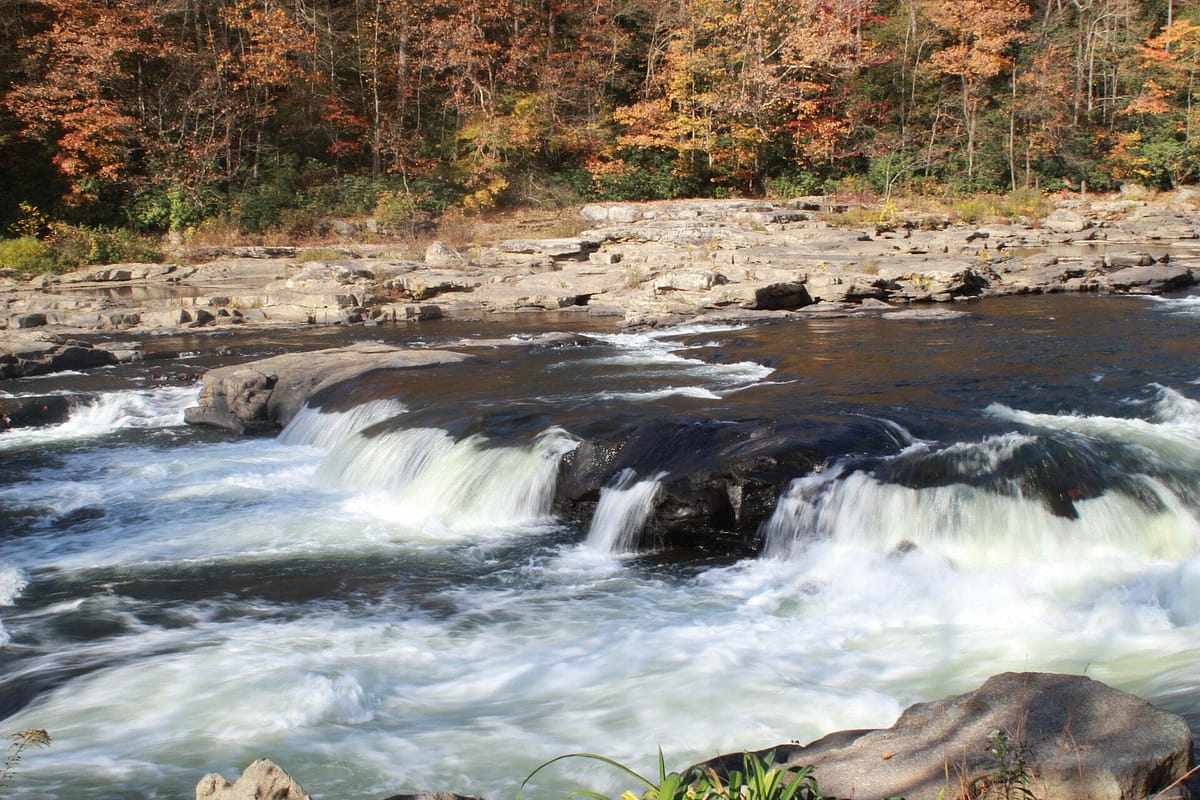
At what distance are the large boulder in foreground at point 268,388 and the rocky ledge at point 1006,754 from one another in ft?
30.8

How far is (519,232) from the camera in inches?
1104

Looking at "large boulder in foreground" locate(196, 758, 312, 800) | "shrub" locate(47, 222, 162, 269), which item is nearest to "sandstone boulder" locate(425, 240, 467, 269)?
"shrub" locate(47, 222, 162, 269)

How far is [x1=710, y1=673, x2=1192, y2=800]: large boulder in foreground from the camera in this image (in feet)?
9.93

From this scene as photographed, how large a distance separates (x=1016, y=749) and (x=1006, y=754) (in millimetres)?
64

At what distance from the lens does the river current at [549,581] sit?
484 cm

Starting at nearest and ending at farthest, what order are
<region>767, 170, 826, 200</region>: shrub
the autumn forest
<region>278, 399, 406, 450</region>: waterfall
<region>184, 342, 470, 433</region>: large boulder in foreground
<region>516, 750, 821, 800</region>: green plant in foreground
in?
1. <region>516, 750, 821, 800</region>: green plant in foreground
2. <region>278, 399, 406, 450</region>: waterfall
3. <region>184, 342, 470, 433</region>: large boulder in foreground
4. the autumn forest
5. <region>767, 170, 826, 200</region>: shrub

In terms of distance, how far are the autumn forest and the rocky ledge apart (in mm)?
26599

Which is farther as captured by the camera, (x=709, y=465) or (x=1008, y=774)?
(x=709, y=465)

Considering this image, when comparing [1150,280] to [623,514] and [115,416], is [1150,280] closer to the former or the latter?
[623,514]

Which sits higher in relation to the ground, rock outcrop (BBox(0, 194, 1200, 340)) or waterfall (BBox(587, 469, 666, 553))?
rock outcrop (BBox(0, 194, 1200, 340))

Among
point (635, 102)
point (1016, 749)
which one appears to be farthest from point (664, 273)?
point (1016, 749)

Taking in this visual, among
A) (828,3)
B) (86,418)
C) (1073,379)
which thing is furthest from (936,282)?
(828,3)

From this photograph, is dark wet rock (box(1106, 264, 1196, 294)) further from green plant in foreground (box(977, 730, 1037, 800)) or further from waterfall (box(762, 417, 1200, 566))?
green plant in foreground (box(977, 730, 1037, 800))

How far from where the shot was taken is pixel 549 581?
7027mm
